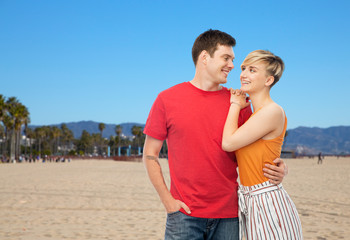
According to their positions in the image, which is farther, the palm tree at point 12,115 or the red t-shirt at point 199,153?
the palm tree at point 12,115

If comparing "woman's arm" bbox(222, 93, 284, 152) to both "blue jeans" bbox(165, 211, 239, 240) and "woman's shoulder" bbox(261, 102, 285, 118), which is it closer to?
"woman's shoulder" bbox(261, 102, 285, 118)

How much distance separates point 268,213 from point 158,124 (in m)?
0.94

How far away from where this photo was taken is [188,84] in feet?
8.97

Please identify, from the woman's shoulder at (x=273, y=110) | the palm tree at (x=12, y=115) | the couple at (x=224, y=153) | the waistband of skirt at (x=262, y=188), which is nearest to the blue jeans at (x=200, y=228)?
the couple at (x=224, y=153)

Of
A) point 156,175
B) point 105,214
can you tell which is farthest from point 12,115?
point 156,175

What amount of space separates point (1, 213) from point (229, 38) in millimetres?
9771

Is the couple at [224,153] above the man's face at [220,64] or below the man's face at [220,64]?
below

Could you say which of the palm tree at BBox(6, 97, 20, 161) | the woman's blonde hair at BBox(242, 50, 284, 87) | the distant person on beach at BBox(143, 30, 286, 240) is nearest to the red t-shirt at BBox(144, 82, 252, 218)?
the distant person on beach at BBox(143, 30, 286, 240)

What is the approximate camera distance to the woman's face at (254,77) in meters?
2.55

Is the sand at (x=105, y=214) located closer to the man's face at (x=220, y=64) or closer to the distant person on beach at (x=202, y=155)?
the distant person on beach at (x=202, y=155)

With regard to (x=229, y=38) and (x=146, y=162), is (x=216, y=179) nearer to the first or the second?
(x=146, y=162)

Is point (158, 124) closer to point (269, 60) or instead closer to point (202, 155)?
point (202, 155)

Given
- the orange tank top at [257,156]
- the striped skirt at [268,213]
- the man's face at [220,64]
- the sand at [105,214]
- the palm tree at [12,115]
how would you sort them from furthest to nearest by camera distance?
the palm tree at [12,115] < the sand at [105,214] < the man's face at [220,64] < the orange tank top at [257,156] < the striped skirt at [268,213]

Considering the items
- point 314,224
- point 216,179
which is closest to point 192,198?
point 216,179
